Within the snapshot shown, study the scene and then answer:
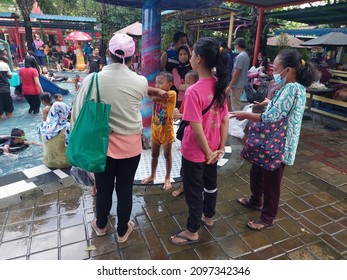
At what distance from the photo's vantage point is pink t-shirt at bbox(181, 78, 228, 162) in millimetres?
2076

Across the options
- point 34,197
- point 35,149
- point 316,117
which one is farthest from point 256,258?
point 316,117

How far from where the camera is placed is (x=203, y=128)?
2.23 metres

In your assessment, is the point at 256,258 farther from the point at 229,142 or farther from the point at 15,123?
the point at 15,123

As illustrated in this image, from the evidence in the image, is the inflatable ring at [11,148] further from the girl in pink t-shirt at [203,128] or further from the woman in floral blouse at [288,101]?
the woman in floral blouse at [288,101]

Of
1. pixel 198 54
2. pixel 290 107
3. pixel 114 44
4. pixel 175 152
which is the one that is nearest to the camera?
pixel 114 44

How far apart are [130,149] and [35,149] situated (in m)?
3.83

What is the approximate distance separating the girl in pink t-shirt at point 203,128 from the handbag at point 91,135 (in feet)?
2.12

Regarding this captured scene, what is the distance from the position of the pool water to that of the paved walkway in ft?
4.63

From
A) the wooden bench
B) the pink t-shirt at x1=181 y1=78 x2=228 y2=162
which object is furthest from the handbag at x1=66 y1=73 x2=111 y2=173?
the wooden bench

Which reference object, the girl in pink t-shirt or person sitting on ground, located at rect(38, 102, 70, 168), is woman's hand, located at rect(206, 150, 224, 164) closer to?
the girl in pink t-shirt

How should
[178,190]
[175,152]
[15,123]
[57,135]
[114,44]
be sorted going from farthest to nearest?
[15,123] < [175,152] < [57,135] < [178,190] < [114,44]

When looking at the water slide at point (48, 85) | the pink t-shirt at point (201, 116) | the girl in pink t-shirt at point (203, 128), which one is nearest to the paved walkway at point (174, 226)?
the girl in pink t-shirt at point (203, 128)

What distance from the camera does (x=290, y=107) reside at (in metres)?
2.26

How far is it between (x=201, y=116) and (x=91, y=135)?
2.83 feet
